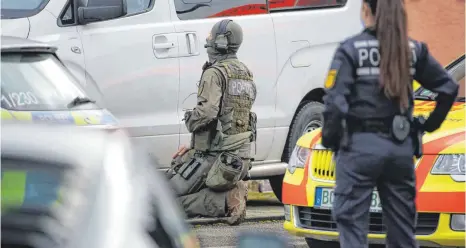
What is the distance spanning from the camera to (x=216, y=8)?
10.1 m

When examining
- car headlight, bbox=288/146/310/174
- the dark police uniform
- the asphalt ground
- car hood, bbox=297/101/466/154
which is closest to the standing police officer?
the dark police uniform

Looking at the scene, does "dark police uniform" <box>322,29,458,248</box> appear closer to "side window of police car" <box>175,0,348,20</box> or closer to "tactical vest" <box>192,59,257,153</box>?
"tactical vest" <box>192,59,257,153</box>

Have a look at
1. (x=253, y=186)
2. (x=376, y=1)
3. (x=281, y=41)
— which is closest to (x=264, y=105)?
(x=281, y=41)

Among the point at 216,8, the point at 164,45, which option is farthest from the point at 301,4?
the point at 164,45

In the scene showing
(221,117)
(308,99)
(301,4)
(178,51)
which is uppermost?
(301,4)

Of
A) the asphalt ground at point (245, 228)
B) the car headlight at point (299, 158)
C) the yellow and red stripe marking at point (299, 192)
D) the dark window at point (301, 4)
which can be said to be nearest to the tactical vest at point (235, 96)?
the asphalt ground at point (245, 228)

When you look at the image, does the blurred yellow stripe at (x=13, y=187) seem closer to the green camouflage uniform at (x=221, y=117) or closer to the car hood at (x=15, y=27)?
the green camouflage uniform at (x=221, y=117)

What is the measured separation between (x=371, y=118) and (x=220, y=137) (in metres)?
3.64

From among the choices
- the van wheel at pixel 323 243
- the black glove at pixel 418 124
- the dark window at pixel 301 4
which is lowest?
the van wheel at pixel 323 243

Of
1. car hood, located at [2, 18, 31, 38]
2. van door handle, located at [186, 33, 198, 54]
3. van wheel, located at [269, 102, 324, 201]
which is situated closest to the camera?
car hood, located at [2, 18, 31, 38]

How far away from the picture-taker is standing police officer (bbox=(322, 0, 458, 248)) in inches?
219

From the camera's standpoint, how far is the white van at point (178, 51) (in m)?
9.38

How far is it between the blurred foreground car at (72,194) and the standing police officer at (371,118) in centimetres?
262

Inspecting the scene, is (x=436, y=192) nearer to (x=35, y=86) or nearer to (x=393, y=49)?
(x=393, y=49)
